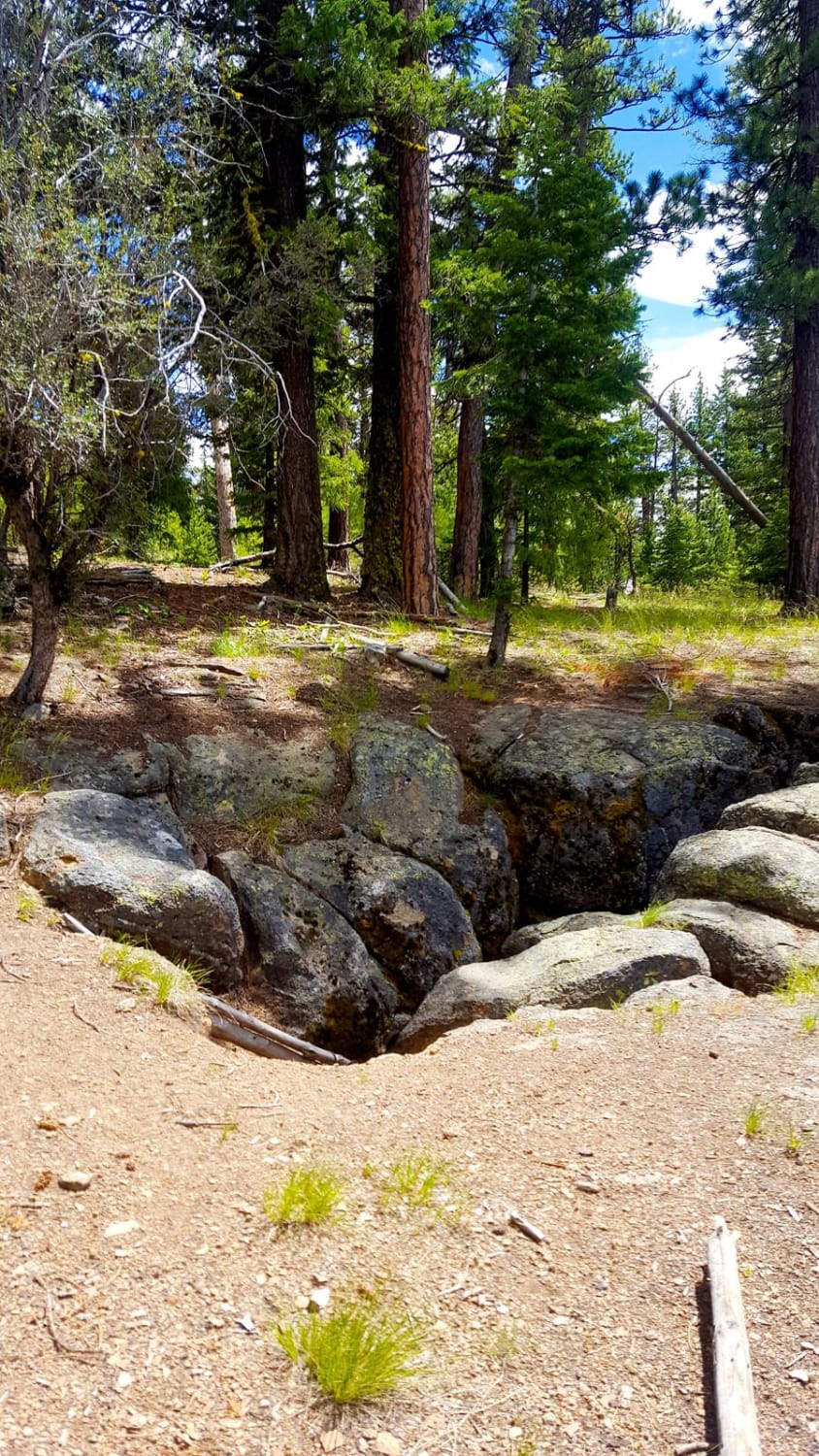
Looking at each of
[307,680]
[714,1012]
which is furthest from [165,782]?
[714,1012]

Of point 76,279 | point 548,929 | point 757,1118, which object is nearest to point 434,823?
point 548,929

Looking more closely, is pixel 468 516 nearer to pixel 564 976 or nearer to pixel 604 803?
pixel 604 803

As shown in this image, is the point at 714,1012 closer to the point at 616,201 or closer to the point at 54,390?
the point at 54,390

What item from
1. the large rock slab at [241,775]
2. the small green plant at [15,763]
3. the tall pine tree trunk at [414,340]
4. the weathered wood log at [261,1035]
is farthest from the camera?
the tall pine tree trunk at [414,340]

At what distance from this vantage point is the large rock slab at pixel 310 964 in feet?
19.3

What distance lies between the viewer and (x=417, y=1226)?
9.27 ft

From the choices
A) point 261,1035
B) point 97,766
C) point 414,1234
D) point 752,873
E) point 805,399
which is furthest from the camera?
point 805,399

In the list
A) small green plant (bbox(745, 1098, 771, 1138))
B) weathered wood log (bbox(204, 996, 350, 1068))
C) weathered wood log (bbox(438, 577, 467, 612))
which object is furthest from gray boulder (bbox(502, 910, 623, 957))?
weathered wood log (bbox(438, 577, 467, 612))

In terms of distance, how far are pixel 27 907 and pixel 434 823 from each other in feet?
11.4

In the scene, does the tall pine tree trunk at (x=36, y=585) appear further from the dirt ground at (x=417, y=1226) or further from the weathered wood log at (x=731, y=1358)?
the weathered wood log at (x=731, y=1358)

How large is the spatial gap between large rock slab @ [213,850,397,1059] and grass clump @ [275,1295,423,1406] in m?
3.43

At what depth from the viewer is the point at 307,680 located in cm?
869

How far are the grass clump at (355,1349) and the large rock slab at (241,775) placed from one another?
4669mm

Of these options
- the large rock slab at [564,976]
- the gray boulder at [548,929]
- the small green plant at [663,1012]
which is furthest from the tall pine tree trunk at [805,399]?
the small green plant at [663,1012]
